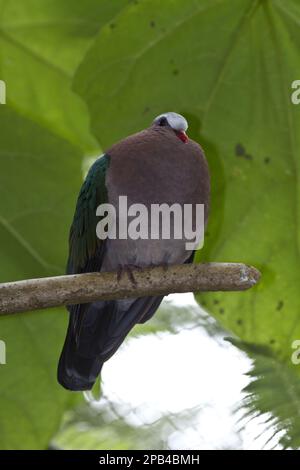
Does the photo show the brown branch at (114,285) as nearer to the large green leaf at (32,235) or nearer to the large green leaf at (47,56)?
the large green leaf at (32,235)

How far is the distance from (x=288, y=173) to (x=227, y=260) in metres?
0.32

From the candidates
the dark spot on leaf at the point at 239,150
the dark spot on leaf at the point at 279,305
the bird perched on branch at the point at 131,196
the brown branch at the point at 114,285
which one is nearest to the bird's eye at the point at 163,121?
the bird perched on branch at the point at 131,196

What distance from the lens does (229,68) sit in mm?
2369

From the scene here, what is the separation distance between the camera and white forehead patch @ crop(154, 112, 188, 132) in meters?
2.33

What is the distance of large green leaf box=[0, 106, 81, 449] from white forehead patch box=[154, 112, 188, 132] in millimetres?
304

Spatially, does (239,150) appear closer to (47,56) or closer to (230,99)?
(230,99)

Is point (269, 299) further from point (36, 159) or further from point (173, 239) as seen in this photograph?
point (36, 159)

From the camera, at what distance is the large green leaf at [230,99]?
2.28m

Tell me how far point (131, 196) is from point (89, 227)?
0.61 feet

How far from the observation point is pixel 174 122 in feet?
7.68

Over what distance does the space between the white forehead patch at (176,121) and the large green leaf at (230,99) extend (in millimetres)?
26

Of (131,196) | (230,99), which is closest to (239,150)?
(230,99)

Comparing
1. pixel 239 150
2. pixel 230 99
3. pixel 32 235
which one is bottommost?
pixel 32 235

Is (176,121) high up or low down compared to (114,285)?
up
